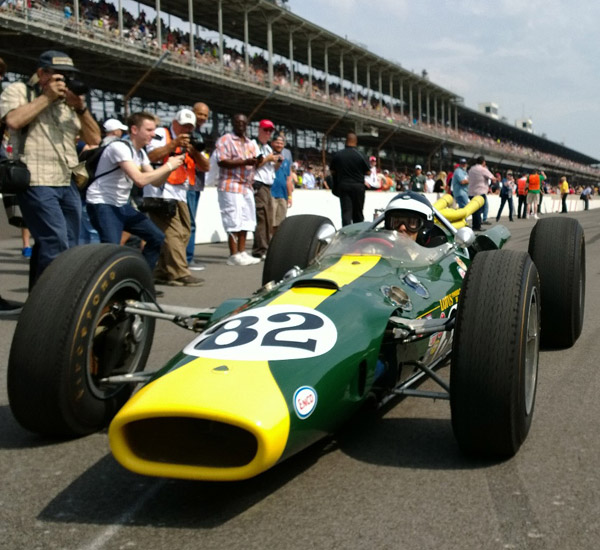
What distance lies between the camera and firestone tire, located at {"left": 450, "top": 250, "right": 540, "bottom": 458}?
2.77 meters

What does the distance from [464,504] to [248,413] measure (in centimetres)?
82

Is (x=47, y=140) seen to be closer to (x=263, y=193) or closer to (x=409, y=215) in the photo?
(x=409, y=215)

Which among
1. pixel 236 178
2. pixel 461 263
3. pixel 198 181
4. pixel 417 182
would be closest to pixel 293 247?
pixel 461 263

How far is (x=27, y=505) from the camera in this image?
2572mm

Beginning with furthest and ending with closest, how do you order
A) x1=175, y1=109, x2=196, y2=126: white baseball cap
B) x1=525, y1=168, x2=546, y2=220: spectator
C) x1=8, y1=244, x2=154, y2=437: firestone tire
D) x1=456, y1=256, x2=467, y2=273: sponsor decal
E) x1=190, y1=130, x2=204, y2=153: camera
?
x1=525, y1=168, x2=546, y2=220: spectator < x1=190, y1=130, x2=204, y2=153: camera < x1=175, y1=109, x2=196, y2=126: white baseball cap < x1=456, y1=256, x2=467, y2=273: sponsor decal < x1=8, y1=244, x2=154, y2=437: firestone tire

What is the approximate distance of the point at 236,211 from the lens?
9234 millimetres

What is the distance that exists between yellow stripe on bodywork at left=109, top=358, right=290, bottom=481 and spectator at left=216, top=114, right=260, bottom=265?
→ 22.2ft

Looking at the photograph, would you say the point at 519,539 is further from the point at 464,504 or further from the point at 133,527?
the point at 133,527

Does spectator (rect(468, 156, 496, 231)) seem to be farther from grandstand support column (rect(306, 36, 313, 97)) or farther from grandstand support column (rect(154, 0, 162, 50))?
grandstand support column (rect(306, 36, 313, 97))

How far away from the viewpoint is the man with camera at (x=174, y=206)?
767 centimetres

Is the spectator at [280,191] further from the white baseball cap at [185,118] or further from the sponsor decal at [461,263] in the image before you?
the sponsor decal at [461,263]

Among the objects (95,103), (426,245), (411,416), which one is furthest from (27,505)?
(95,103)

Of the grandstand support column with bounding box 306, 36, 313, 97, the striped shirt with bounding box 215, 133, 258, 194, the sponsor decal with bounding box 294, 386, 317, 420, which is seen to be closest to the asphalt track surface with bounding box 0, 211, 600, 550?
the sponsor decal with bounding box 294, 386, 317, 420

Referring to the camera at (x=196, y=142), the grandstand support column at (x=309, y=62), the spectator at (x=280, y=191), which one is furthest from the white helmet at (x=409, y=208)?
the grandstand support column at (x=309, y=62)
